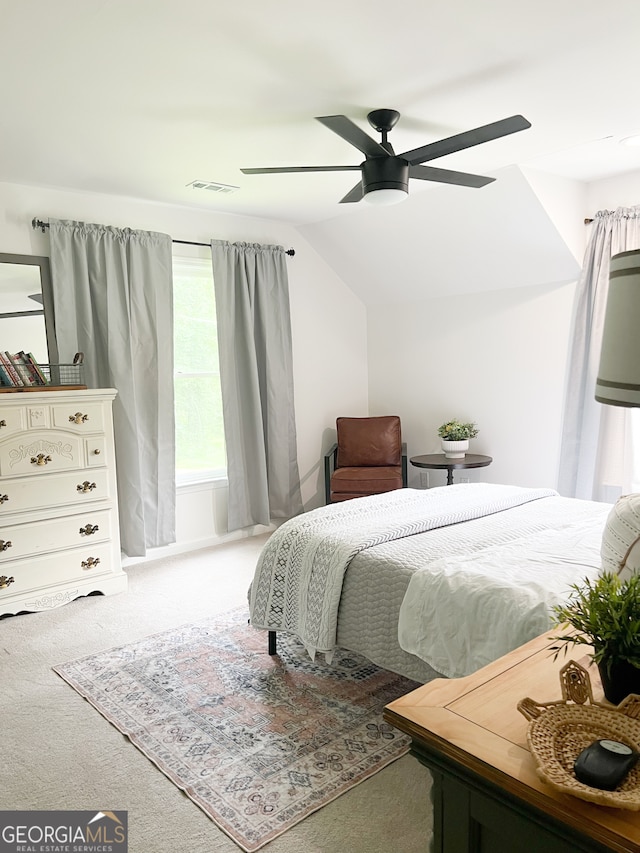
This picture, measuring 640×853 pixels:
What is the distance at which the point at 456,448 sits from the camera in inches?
195

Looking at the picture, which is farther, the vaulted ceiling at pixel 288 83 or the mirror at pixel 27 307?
the mirror at pixel 27 307

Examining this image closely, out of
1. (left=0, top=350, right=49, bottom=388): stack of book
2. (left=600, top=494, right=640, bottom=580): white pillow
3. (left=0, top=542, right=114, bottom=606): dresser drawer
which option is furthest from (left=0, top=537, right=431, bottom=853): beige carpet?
(left=0, top=350, right=49, bottom=388): stack of book

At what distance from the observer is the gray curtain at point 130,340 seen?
4113 mm

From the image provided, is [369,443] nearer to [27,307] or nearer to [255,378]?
[255,378]

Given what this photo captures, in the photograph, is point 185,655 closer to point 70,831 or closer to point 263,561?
point 263,561

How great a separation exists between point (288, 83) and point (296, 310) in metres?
2.85

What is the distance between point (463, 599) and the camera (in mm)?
2174

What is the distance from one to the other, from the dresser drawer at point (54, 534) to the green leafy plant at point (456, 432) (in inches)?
102

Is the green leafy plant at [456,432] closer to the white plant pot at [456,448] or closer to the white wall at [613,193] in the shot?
the white plant pot at [456,448]

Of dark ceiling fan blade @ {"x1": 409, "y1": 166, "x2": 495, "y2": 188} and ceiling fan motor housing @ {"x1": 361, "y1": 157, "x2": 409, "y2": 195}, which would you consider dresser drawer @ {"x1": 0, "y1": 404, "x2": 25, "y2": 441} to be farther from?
dark ceiling fan blade @ {"x1": 409, "y1": 166, "x2": 495, "y2": 188}

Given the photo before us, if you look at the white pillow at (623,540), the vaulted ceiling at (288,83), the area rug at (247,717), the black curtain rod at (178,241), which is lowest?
the area rug at (247,717)

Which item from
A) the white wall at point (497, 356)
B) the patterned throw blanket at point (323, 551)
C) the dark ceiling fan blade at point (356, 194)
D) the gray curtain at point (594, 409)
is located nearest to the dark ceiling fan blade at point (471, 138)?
the dark ceiling fan blade at point (356, 194)

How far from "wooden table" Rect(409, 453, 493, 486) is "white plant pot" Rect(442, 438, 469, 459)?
42 mm

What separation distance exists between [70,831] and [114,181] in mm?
3466
